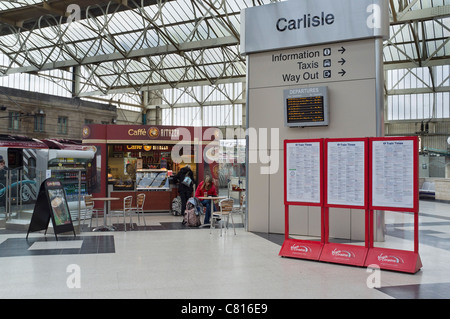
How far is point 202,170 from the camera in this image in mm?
13234

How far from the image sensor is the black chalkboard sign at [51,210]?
7.95 m

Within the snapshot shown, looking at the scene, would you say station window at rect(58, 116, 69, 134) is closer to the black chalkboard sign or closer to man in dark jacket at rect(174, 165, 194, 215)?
man in dark jacket at rect(174, 165, 194, 215)

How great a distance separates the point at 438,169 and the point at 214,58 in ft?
51.8

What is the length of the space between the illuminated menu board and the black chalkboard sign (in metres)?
4.59

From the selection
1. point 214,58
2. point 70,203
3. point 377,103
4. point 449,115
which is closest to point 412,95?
point 449,115

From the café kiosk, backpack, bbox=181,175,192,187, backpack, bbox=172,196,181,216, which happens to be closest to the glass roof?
the café kiosk

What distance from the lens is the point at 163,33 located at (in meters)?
20.7

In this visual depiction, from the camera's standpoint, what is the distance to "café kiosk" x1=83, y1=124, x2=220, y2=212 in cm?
1231

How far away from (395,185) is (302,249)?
1608mm

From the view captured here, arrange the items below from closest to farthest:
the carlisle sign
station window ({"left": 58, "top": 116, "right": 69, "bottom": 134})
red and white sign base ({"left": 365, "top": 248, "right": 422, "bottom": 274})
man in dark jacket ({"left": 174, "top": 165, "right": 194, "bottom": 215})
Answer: red and white sign base ({"left": 365, "top": 248, "right": 422, "bottom": 274}), the carlisle sign, man in dark jacket ({"left": 174, "top": 165, "right": 194, "bottom": 215}), station window ({"left": 58, "top": 116, "right": 69, "bottom": 134})

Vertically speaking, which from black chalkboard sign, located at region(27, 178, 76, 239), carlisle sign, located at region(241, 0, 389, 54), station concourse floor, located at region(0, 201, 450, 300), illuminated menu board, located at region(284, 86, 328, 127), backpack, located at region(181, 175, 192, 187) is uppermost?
carlisle sign, located at region(241, 0, 389, 54)

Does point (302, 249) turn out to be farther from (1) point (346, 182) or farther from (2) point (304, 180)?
(1) point (346, 182)
